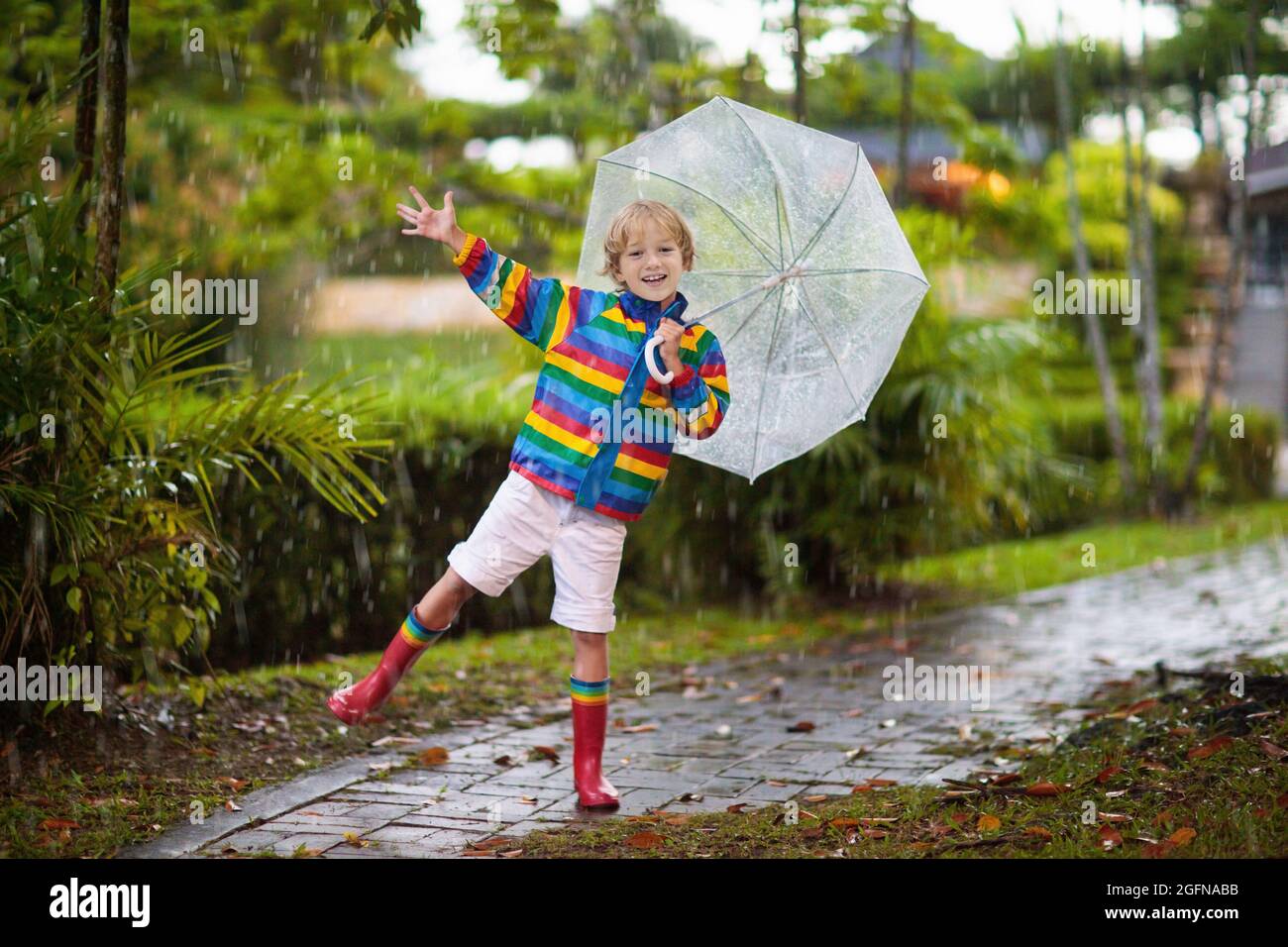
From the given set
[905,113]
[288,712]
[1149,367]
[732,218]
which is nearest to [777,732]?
[288,712]

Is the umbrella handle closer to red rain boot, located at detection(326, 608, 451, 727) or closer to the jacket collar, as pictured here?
the jacket collar

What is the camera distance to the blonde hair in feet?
14.3

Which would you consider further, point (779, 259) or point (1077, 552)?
point (1077, 552)

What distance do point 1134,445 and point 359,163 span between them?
8.61 meters

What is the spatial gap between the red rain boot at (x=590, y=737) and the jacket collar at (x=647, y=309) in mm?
1162

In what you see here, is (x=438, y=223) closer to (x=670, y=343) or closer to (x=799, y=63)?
(x=670, y=343)

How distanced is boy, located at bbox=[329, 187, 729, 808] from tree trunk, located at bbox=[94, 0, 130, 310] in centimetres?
143

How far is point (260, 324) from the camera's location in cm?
1547

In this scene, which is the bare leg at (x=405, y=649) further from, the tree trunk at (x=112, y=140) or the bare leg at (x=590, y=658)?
the tree trunk at (x=112, y=140)

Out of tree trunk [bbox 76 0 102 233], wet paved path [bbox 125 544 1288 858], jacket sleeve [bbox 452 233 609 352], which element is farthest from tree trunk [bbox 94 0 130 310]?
wet paved path [bbox 125 544 1288 858]

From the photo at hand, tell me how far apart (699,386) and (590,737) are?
1184mm

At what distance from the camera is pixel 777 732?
5688mm
